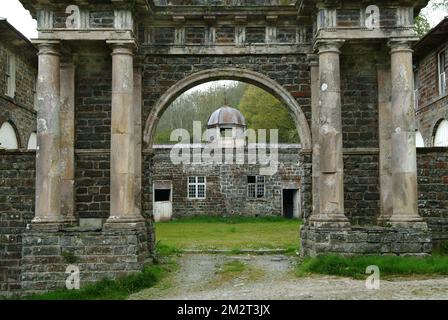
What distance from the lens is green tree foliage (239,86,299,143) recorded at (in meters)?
39.2

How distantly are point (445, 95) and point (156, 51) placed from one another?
11.7m

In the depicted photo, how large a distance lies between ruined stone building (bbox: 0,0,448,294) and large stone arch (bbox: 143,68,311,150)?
0.08 feet

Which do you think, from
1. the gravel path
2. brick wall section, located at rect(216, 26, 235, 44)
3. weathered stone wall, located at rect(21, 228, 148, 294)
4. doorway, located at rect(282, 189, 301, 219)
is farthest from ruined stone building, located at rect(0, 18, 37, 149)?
doorway, located at rect(282, 189, 301, 219)

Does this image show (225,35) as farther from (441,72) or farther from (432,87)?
(432,87)

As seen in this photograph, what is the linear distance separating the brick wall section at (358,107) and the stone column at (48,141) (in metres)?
6.51

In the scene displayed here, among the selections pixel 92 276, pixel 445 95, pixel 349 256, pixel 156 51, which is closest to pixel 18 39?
pixel 156 51

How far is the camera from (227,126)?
3372 centimetres

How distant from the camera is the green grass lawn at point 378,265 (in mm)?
10195

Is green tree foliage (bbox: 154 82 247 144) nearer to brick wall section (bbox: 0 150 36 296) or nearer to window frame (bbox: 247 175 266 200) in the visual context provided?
window frame (bbox: 247 175 266 200)

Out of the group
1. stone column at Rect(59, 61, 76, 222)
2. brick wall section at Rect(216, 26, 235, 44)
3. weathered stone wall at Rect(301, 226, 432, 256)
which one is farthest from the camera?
brick wall section at Rect(216, 26, 235, 44)

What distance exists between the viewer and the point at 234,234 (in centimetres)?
2138

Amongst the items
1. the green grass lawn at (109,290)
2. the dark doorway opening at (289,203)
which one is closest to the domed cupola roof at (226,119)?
the dark doorway opening at (289,203)

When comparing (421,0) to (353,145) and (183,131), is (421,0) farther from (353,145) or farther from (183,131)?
(183,131)

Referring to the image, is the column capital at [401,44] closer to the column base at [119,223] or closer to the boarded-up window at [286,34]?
the boarded-up window at [286,34]
